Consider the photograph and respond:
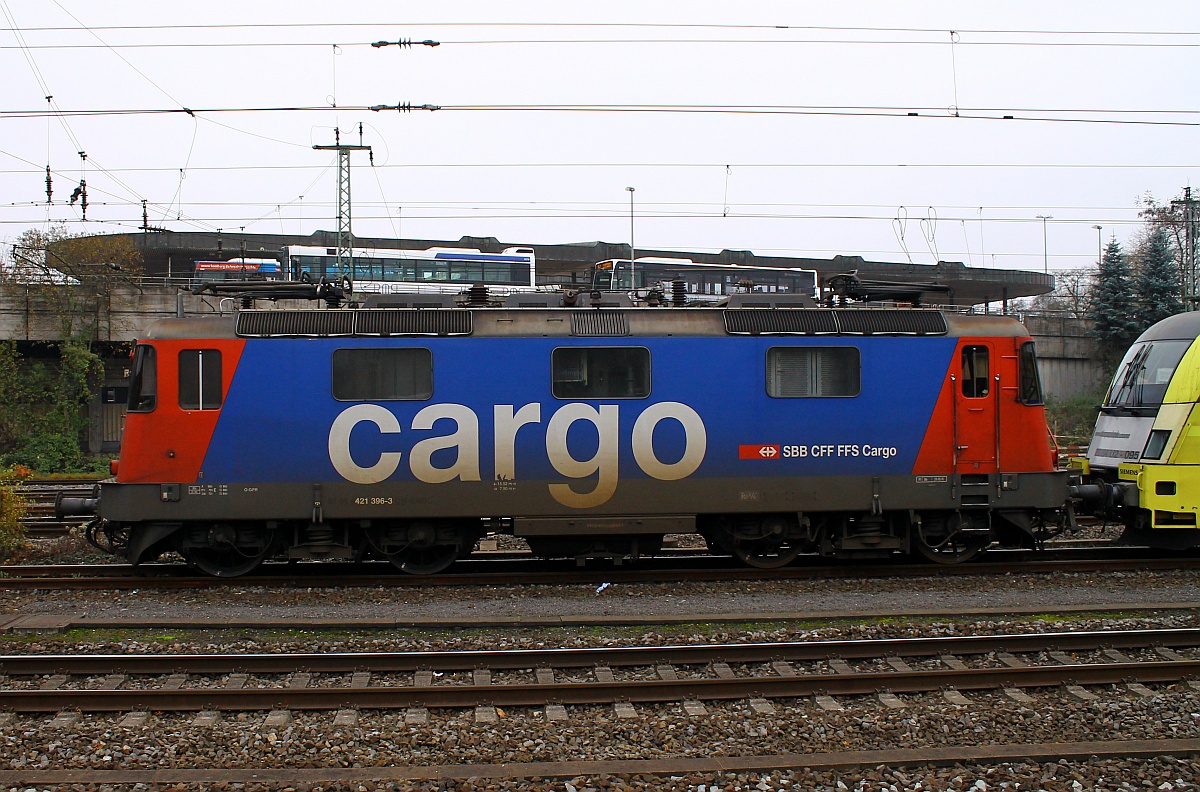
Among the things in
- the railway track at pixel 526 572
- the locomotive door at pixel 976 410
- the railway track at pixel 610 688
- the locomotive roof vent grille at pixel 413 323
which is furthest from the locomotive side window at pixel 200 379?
the locomotive door at pixel 976 410

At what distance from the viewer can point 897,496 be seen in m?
10.6

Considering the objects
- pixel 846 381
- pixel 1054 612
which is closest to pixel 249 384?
pixel 846 381

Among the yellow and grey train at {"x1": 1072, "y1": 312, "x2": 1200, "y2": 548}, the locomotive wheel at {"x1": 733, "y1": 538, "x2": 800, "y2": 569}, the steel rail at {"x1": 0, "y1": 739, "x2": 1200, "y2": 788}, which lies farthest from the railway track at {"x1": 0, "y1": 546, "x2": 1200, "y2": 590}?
the steel rail at {"x1": 0, "y1": 739, "x2": 1200, "y2": 788}

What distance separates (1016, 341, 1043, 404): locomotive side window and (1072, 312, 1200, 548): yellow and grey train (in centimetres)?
167

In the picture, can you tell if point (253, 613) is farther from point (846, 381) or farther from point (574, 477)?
point (846, 381)

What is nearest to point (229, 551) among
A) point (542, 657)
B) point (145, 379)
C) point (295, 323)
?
point (145, 379)

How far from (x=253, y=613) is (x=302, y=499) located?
5.11ft

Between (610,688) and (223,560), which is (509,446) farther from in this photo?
(610,688)

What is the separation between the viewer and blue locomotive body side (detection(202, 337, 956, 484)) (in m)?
10.2

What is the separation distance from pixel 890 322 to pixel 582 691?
642 centimetres

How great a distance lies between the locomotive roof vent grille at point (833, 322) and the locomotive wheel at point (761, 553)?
105 inches

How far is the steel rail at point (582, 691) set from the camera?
650cm

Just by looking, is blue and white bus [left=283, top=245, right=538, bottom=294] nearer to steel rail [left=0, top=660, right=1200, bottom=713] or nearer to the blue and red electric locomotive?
the blue and red electric locomotive

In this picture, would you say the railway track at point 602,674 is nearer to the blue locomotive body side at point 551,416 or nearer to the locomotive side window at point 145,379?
the blue locomotive body side at point 551,416
